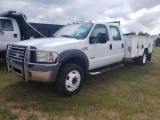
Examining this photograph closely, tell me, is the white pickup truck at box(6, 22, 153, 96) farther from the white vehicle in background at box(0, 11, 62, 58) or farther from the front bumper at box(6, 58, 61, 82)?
the white vehicle in background at box(0, 11, 62, 58)

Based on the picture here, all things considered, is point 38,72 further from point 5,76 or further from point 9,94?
point 5,76

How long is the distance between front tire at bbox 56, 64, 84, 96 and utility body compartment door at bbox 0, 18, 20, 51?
4170 mm

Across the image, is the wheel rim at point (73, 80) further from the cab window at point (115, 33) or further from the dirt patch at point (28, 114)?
the cab window at point (115, 33)

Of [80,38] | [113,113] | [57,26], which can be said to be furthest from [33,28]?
[113,113]

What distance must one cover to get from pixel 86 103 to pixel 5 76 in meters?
3.31

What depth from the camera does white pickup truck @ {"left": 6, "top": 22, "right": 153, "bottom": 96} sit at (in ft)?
12.6

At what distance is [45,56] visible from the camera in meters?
3.85

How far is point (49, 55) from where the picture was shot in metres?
3.83

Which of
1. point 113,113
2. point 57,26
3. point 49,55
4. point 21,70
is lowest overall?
point 113,113

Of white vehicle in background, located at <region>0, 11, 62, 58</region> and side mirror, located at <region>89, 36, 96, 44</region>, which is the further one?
white vehicle in background, located at <region>0, 11, 62, 58</region>

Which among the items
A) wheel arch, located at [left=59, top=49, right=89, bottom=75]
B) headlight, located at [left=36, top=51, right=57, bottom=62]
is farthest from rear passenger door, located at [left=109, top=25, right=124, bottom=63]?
headlight, located at [left=36, top=51, right=57, bottom=62]

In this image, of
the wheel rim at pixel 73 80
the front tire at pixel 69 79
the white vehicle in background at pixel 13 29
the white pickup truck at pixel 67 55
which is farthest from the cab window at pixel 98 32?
the white vehicle in background at pixel 13 29

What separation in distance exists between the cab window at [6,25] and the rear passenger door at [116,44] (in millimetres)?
4155

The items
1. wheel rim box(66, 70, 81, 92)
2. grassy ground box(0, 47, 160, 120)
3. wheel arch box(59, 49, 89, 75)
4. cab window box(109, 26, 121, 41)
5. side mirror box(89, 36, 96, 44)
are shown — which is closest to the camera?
grassy ground box(0, 47, 160, 120)
